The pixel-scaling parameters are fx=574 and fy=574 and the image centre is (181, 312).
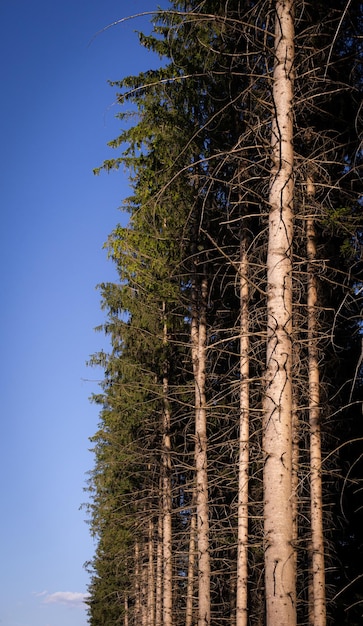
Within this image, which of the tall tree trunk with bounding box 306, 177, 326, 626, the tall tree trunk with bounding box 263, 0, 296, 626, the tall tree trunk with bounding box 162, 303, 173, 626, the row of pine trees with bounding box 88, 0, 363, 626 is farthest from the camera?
the tall tree trunk with bounding box 162, 303, 173, 626

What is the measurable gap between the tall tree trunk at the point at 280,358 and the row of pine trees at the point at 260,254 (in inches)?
0.5

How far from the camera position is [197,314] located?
11.2m

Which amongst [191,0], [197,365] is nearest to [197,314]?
[197,365]

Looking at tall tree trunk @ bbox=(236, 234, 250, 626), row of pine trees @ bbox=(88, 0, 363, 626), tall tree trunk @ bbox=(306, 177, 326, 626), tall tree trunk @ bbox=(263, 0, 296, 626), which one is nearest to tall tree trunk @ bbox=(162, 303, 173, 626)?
row of pine trees @ bbox=(88, 0, 363, 626)

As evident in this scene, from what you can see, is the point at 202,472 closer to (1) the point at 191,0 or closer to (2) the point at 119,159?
(2) the point at 119,159

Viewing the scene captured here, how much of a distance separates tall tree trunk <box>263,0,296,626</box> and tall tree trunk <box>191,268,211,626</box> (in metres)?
4.27

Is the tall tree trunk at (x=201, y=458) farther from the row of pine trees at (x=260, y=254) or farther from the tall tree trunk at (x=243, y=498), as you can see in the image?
the tall tree trunk at (x=243, y=498)

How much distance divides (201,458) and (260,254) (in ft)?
13.8

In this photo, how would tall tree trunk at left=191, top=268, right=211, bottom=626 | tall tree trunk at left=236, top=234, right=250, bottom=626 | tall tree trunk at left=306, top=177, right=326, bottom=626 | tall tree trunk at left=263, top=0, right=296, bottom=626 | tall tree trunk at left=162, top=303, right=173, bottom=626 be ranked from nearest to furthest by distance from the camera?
tall tree trunk at left=263, top=0, right=296, bottom=626, tall tree trunk at left=306, top=177, right=326, bottom=626, tall tree trunk at left=236, top=234, right=250, bottom=626, tall tree trunk at left=191, top=268, right=211, bottom=626, tall tree trunk at left=162, top=303, right=173, bottom=626

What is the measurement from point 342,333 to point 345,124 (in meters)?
4.54

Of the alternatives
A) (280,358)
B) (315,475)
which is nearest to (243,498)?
(315,475)

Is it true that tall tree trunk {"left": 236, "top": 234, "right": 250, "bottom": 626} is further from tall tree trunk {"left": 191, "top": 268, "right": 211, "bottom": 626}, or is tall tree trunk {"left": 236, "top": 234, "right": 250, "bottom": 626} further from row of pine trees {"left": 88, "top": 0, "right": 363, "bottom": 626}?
tall tree trunk {"left": 191, "top": 268, "right": 211, "bottom": 626}

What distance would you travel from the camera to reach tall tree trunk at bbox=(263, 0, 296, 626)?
14.6 ft

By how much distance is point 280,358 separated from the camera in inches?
195
